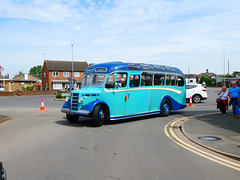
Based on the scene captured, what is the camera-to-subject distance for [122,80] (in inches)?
449

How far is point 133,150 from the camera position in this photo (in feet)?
22.3

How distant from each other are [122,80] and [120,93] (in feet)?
1.94

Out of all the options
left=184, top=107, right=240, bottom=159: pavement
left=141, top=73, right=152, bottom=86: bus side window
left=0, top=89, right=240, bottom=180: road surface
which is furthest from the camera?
left=141, top=73, right=152, bottom=86: bus side window

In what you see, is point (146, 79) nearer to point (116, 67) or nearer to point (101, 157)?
point (116, 67)

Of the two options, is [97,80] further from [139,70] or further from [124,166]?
[124,166]

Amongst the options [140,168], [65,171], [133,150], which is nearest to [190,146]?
[133,150]

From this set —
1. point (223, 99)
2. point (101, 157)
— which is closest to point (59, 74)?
point (223, 99)

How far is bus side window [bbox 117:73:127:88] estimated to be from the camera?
1130 centimetres

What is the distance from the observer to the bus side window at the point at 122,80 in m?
A: 11.3

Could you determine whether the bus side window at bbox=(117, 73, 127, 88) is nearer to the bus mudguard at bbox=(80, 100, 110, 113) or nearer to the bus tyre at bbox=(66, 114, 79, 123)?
the bus mudguard at bbox=(80, 100, 110, 113)

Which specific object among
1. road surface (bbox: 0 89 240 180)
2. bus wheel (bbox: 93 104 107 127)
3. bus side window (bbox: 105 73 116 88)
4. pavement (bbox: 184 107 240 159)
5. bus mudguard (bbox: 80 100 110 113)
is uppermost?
bus side window (bbox: 105 73 116 88)

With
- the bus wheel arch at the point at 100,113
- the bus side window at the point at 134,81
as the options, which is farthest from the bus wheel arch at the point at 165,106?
the bus wheel arch at the point at 100,113

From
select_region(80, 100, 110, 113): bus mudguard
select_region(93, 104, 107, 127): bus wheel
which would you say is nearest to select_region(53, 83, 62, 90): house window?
select_region(93, 104, 107, 127): bus wheel

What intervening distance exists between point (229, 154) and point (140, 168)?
7.65 feet
